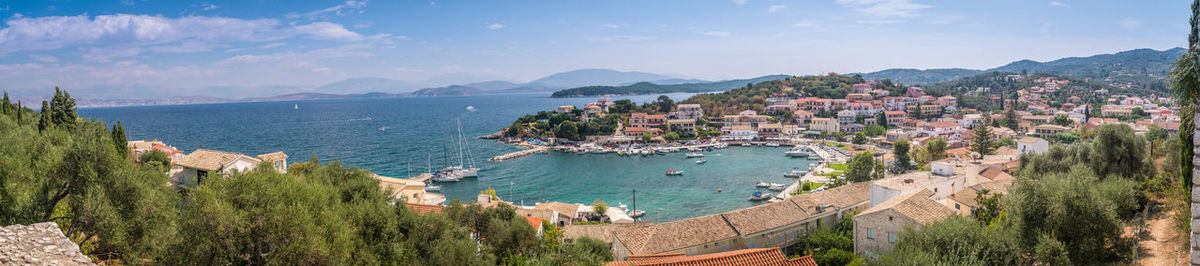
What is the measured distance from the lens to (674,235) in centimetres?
1803

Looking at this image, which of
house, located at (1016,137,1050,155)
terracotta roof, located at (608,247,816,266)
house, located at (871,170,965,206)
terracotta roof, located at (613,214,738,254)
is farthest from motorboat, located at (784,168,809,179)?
terracotta roof, located at (608,247,816,266)

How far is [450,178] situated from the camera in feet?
133

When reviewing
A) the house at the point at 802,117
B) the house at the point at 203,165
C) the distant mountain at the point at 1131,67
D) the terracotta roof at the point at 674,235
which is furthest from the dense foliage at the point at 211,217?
the distant mountain at the point at 1131,67

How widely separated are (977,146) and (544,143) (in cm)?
4007

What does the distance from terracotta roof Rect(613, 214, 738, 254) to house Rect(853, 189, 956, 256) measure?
3.93 meters

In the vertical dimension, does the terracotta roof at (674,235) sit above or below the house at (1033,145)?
below

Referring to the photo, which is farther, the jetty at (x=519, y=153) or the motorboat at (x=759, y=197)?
the jetty at (x=519, y=153)

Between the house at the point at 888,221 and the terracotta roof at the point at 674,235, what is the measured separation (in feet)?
12.9

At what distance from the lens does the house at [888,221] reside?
14.8 meters

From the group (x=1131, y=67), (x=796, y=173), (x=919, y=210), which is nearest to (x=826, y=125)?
(x=796, y=173)

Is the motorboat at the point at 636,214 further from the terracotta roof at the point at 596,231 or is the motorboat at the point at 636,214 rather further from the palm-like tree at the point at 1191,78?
the palm-like tree at the point at 1191,78

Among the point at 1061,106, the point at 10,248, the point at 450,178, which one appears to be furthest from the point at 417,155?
the point at 1061,106

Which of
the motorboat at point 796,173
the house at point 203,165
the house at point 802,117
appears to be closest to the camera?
the house at point 203,165

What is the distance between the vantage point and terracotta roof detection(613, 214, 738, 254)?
17375 millimetres
